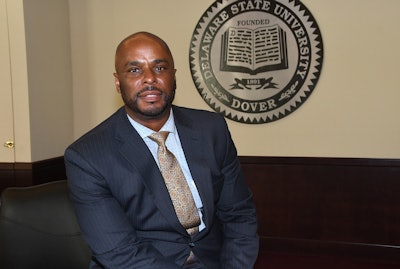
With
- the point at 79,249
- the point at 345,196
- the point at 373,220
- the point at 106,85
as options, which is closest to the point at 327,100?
the point at 345,196

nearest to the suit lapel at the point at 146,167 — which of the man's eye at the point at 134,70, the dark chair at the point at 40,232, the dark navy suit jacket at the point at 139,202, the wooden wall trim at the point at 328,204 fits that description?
the dark navy suit jacket at the point at 139,202

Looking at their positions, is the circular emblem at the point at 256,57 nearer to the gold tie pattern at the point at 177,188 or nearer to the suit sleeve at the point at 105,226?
the gold tie pattern at the point at 177,188

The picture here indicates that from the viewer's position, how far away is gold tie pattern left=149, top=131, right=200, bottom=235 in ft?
5.01

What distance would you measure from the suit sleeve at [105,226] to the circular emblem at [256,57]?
7.11 ft

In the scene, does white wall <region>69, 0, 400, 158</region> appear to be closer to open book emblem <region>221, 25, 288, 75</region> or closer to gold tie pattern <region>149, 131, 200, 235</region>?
open book emblem <region>221, 25, 288, 75</region>

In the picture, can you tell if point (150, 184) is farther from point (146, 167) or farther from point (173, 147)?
point (173, 147)

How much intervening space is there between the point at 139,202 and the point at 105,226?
5.8 inches

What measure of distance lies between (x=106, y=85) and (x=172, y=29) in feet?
2.70

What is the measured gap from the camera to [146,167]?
59.3 inches

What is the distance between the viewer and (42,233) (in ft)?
5.12

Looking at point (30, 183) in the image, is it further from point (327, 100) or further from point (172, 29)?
point (327, 100)

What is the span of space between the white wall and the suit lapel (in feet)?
6.76

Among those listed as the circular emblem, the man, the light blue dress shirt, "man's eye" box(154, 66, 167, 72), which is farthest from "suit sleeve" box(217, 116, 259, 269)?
the circular emblem

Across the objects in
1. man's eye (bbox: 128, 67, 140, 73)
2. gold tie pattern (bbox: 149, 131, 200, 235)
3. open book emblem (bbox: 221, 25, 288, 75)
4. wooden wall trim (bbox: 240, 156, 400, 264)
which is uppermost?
open book emblem (bbox: 221, 25, 288, 75)
